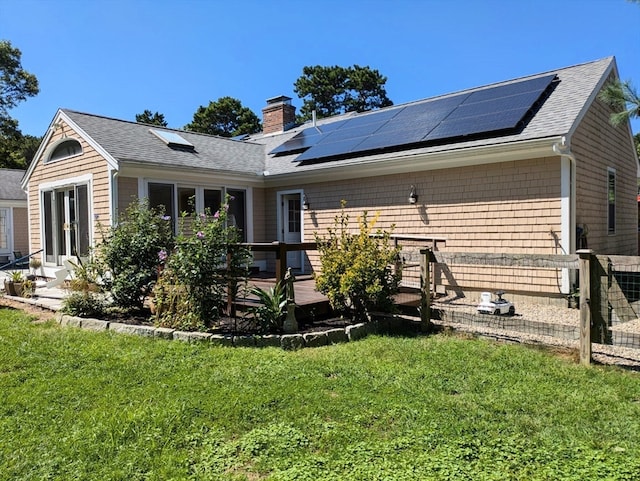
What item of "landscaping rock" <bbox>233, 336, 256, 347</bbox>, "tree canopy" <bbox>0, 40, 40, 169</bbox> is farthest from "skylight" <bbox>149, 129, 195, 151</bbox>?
"tree canopy" <bbox>0, 40, 40, 169</bbox>

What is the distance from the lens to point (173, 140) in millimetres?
11047

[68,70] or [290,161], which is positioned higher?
[68,70]

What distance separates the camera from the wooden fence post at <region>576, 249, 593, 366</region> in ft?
14.3

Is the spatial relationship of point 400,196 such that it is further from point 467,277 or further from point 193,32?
point 193,32

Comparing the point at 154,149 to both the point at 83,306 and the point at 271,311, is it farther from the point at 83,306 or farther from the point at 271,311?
the point at 271,311

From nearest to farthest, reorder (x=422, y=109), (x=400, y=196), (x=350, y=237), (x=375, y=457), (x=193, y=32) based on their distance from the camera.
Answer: (x=375, y=457) → (x=350, y=237) → (x=400, y=196) → (x=422, y=109) → (x=193, y=32)

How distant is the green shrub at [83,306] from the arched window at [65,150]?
490cm

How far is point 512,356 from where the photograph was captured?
459 cm

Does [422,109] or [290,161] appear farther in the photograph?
[290,161]

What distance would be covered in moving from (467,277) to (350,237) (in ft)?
11.4

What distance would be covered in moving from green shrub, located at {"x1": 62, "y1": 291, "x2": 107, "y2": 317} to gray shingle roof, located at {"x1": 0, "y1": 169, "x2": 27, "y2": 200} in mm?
14269

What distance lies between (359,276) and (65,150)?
8935mm

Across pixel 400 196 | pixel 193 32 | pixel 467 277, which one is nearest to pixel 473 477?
pixel 467 277

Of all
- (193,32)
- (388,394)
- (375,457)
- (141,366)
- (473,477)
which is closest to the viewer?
(473,477)
